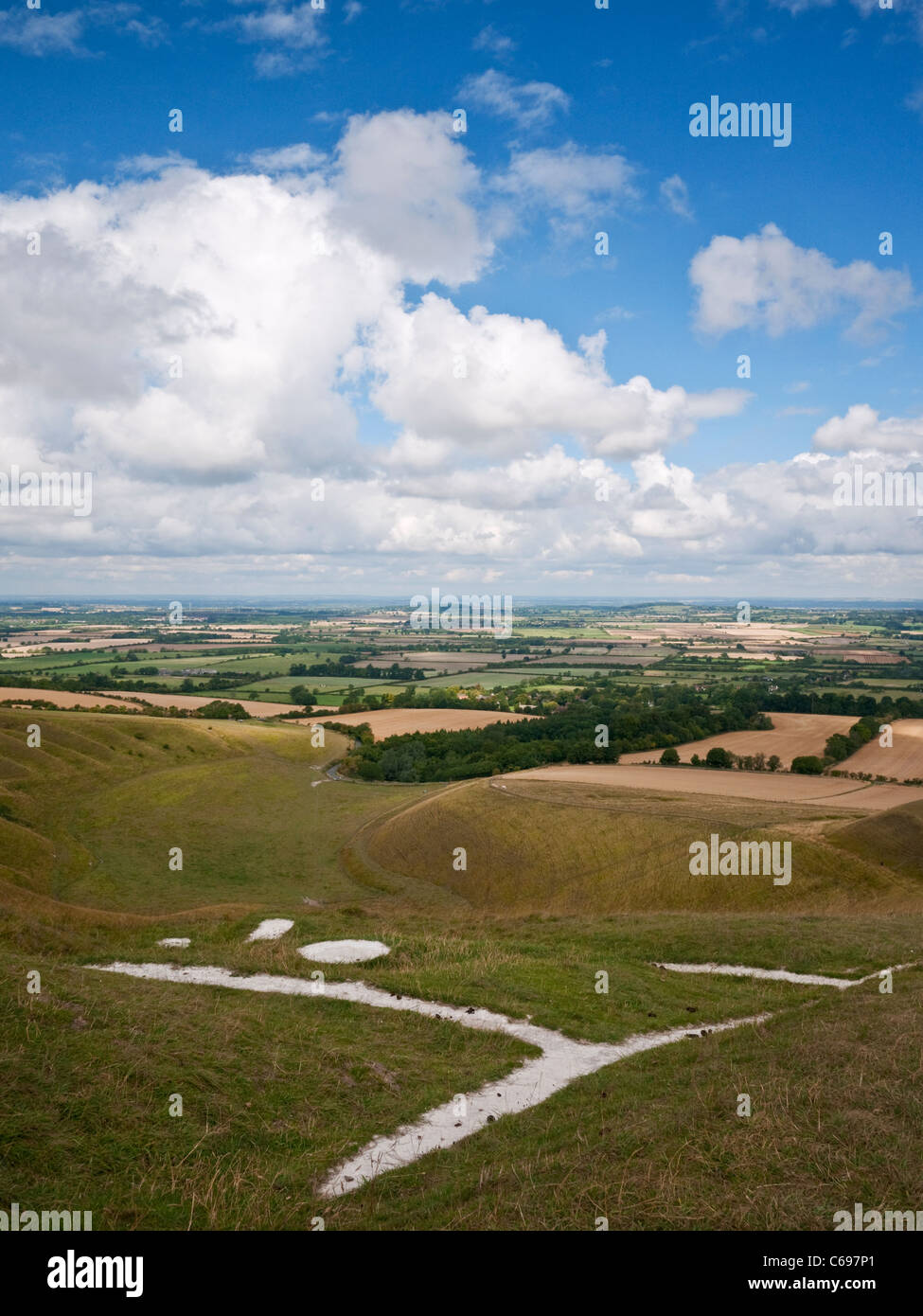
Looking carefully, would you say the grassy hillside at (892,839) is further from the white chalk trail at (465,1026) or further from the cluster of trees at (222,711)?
the cluster of trees at (222,711)

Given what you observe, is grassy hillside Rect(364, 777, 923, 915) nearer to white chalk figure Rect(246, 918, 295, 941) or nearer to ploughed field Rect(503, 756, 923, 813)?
ploughed field Rect(503, 756, 923, 813)

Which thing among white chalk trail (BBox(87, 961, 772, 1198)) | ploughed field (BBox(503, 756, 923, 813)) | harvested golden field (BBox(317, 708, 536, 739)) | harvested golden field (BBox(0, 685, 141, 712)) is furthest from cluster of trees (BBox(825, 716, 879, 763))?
harvested golden field (BBox(0, 685, 141, 712))

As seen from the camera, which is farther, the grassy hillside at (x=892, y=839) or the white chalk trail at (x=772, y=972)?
the grassy hillside at (x=892, y=839)

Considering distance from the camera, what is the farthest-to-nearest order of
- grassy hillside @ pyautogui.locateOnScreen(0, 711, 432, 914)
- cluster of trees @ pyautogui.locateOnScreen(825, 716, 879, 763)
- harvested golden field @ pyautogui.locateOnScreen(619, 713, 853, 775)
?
harvested golden field @ pyautogui.locateOnScreen(619, 713, 853, 775) → cluster of trees @ pyautogui.locateOnScreen(825, 716, 879, 763) → grassy hillside @ pyautogui.locateOnScreen(0, 711, 432, 914)

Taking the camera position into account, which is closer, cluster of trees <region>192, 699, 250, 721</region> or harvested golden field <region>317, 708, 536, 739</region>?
harvested golden field <region>317, 708, 536, 739</region>

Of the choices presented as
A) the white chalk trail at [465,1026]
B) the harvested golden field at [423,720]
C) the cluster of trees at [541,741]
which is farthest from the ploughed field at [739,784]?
the white chalk trail at [465,1026]

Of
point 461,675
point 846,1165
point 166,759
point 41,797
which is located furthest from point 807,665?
point 846,1165
